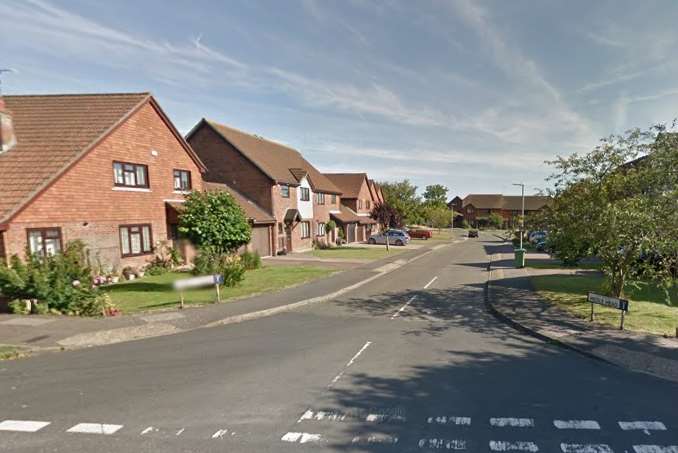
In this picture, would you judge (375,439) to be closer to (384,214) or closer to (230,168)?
(230,168)

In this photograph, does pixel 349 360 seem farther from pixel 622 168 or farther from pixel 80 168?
pixel 80 168

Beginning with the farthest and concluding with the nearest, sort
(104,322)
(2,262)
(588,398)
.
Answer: (2,262), (104,322), (588,398)

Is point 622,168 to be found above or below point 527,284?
above

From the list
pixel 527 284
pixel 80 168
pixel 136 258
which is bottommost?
pixel 527 284

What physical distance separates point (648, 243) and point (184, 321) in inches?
484

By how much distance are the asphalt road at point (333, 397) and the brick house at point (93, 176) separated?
26.7 ft

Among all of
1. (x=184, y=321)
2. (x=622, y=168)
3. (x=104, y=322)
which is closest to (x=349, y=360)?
(x=184, y=321)

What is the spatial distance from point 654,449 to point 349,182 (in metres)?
43.5

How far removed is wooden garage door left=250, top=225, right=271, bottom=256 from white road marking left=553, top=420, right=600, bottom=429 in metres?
21.4

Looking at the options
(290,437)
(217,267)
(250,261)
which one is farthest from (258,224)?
(290,437)

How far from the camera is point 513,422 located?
14.7 feet

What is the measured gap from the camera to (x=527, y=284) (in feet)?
48.1

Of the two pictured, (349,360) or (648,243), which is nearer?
(349,360)

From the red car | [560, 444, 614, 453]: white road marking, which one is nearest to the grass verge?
[560, 444, 614, 453]: white road marking
